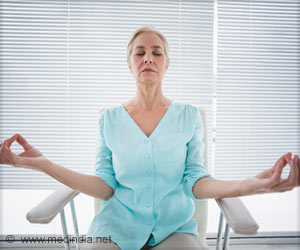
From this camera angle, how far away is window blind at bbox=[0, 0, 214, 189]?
1.91 meters

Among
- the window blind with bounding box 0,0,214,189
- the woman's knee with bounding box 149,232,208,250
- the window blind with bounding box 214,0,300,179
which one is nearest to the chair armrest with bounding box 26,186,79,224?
the woman's knee with bounding box 149,232,208,250

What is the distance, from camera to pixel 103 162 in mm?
1229

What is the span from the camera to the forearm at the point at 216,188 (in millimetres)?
923

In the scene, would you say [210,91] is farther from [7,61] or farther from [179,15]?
[7,61]

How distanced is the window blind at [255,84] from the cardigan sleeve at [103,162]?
105 centimetres

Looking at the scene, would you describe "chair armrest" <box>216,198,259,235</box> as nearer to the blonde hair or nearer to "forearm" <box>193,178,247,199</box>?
"forearm" <box>193,178,247,199</box>

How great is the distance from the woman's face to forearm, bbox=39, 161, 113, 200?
0.51 metres

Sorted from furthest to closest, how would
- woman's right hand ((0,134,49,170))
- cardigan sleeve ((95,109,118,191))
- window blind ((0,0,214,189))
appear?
window blind ((0,0,214,189)), cardigan sleeve ((95,109,118,191)), woman's right hand ((0,134,49,170))

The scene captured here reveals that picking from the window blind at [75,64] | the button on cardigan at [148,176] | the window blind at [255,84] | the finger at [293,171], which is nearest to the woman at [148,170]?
the button on cardigan at [148,176]

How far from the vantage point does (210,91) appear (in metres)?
1.97

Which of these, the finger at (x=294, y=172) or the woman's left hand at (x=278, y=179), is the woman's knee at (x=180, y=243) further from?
the finger at (x=294, y=172)

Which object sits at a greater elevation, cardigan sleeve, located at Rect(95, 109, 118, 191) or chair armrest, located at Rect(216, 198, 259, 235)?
cardigan sleeve, located at Rect(95, 109, 118, 191)

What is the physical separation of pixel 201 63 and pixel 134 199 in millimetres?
1240

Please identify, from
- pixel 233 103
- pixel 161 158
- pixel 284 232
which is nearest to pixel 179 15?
pixel 233 103
